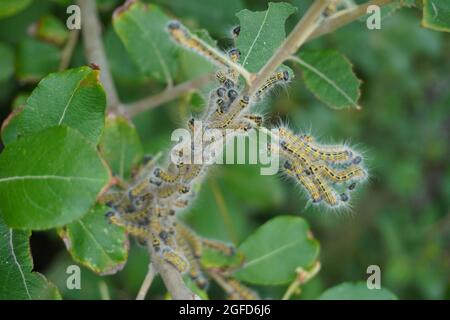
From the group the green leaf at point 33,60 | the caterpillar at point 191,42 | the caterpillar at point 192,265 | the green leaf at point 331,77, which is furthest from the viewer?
the green leaf at point 33,60

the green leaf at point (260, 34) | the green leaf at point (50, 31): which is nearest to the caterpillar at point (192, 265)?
the green leaf at point (260, 34)

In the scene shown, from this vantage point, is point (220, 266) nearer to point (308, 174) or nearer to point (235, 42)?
point (308, 174)

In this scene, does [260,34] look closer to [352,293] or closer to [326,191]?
[326,191]

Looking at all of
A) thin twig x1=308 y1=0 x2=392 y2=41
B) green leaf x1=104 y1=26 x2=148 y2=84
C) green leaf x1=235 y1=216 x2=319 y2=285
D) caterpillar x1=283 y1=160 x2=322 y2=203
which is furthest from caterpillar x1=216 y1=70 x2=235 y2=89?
green leaf x1=104 y1=26 x2=148 y2=84

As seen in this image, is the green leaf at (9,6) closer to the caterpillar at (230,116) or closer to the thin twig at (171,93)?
the thin twig at (171,93)

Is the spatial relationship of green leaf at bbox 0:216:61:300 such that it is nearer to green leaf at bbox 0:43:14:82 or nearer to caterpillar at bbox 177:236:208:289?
caterpillar at bbox 177:236:208:289

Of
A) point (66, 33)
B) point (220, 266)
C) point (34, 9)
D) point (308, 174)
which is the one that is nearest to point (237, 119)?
point (308, 174)

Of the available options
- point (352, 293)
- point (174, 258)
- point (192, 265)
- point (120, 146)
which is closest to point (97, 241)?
point (174, 258)
